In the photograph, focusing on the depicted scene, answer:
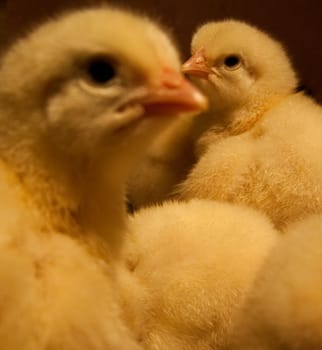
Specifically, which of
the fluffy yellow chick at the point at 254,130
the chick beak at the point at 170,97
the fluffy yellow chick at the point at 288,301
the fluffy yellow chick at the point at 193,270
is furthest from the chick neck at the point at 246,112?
the chick beak at the point at 170,97

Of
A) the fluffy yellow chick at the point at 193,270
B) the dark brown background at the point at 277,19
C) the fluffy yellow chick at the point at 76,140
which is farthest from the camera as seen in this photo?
the dark brown background at the point at 277,19

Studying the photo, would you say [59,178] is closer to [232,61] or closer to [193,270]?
[193,270]

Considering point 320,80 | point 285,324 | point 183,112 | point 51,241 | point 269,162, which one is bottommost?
point 285,324

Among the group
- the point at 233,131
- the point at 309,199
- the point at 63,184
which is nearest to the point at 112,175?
the point at 63,184

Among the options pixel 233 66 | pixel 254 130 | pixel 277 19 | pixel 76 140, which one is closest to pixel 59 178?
pixel 76 140

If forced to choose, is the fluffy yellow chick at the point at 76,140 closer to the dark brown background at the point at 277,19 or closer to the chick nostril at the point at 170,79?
the chick nostril at the point at 170,79

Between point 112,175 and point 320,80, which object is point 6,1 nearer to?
point 320,80
